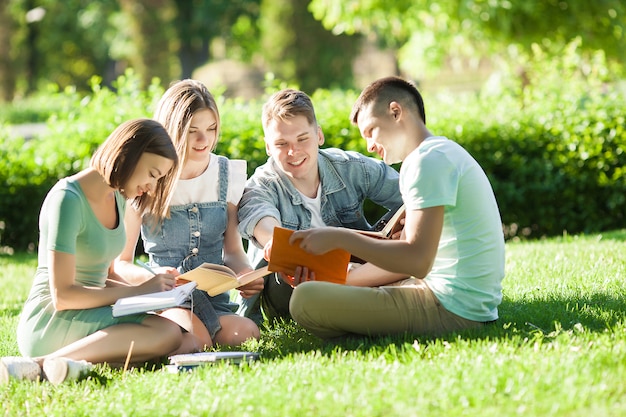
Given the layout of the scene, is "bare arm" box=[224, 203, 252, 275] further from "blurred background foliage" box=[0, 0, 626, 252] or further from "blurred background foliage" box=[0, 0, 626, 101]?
"blurred background foliage" box=[0, 0, 626, 101]

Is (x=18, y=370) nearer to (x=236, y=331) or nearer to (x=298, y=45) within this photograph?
(x=236, y=331)

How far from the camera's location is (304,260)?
13.9ft

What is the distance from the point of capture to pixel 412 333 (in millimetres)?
4141

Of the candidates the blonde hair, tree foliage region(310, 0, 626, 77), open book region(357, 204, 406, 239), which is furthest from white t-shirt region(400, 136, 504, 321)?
tree foliage region(310, 0, 626, 77)

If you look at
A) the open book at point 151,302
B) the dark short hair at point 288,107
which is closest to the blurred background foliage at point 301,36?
the dark short hair at point 288,107

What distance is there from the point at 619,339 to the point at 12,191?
23.5ft

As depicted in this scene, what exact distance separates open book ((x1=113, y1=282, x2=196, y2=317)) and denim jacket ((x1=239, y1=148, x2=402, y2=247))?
884 millimetres

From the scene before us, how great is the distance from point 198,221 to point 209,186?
211 millimetres

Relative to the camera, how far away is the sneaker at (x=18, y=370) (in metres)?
3.95

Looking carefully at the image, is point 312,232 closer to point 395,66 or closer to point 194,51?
point 395,66

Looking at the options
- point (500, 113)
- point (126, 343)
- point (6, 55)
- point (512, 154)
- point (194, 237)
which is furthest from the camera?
point (6, 55)

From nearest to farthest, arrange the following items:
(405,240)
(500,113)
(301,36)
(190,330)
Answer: (405,240)
(190,330)
(500,113)
(301,36)

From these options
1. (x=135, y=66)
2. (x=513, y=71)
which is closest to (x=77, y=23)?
(x=135, y=66)

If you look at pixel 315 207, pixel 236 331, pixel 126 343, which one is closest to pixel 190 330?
pixel 236 331
